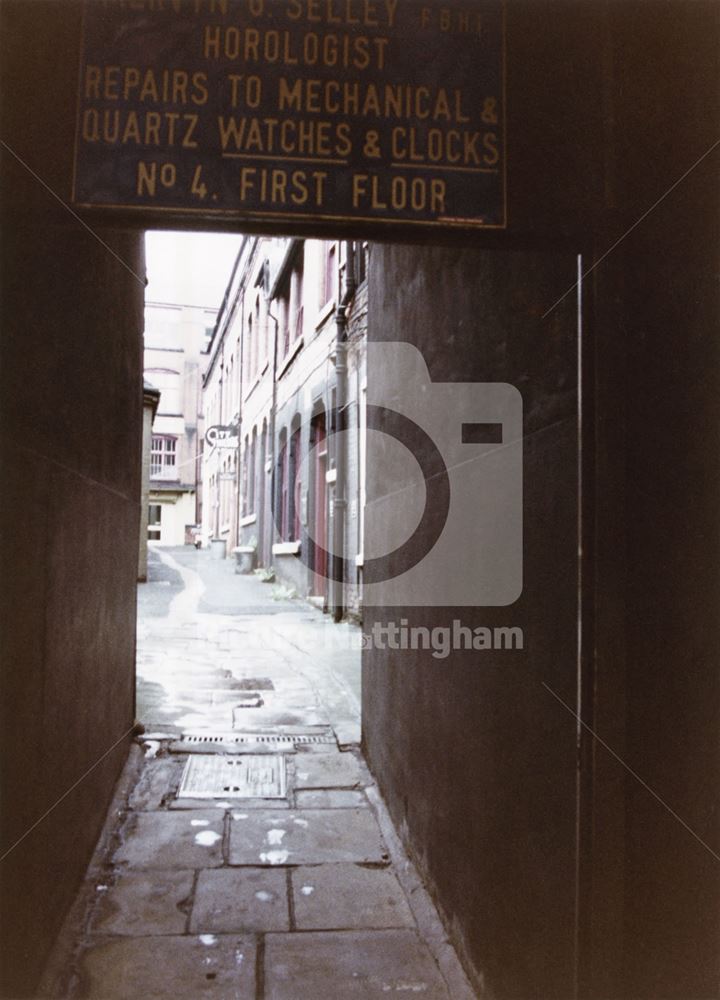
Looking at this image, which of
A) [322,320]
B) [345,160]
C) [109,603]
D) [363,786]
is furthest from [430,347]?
[322,320]

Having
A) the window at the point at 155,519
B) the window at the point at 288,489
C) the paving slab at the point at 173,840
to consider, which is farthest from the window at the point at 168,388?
the paving slab at the point at 173,840

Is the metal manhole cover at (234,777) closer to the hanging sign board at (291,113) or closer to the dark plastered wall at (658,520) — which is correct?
the dark plastered wall at (658,520)

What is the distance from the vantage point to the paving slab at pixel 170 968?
2908 millimetres

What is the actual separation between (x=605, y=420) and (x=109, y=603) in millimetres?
3014

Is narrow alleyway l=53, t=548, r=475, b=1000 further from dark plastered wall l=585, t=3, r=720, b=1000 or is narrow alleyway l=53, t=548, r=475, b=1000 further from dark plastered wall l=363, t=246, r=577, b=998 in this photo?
dark plastered wall l=585, t=3, r=720, b=1000

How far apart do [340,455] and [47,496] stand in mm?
9601

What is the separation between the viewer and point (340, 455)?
12.2 m

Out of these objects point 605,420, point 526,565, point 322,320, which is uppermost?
point 322,320

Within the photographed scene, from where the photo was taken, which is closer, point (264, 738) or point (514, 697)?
point (514, 697)

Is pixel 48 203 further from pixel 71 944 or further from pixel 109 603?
pixel 71 944

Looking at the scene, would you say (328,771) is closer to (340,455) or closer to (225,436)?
(340,455)

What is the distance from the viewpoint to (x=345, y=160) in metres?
2.32

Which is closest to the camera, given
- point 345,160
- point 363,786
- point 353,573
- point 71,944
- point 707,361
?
point 707,361

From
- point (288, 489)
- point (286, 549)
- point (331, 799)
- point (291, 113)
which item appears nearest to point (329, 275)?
point (288, 489)
